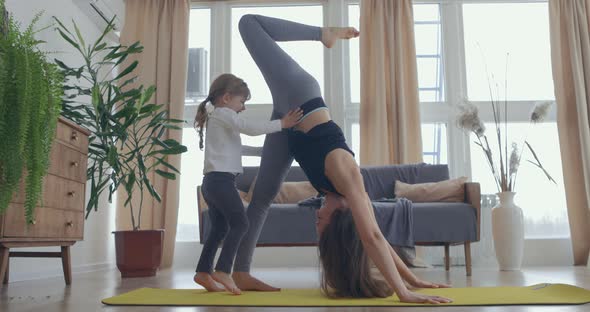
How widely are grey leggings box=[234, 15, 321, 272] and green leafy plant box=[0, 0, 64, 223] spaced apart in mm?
747

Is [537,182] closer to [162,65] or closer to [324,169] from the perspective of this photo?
[162,65]

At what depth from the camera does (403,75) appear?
212 inches

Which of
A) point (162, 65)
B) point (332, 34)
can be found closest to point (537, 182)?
point (162, 65)

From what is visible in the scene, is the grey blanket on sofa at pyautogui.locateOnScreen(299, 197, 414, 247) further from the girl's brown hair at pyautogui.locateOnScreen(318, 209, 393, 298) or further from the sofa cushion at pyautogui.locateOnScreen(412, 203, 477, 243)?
the girl's brown hair at pyautogui.locateOnScreen(318, 209, 393, 298)

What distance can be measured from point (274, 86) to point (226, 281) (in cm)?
77

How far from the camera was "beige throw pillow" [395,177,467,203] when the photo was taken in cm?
421

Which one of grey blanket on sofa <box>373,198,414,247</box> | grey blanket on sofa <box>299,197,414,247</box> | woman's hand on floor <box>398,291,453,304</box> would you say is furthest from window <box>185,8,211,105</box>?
woman's hand on floor <box>398,291,453,304</box>

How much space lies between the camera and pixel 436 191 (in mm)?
4262

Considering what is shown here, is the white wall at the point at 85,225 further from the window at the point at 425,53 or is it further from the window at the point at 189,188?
the window at the point at 425,53

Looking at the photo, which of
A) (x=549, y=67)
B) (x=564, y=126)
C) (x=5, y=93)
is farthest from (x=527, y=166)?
(x=5, y=93)

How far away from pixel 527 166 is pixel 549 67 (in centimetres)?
109

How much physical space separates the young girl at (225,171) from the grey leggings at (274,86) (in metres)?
0.09

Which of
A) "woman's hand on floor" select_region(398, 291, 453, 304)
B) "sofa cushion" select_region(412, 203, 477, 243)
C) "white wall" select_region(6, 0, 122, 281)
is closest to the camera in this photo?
"woman's hand on floor" select_region(398, 291, 453, 304)

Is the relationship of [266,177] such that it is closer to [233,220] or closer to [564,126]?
[233,220]
